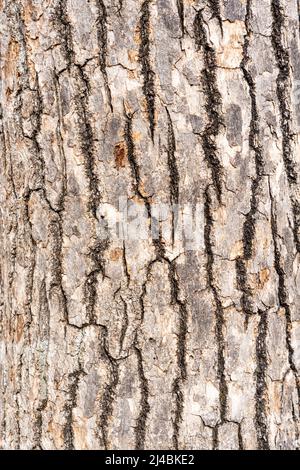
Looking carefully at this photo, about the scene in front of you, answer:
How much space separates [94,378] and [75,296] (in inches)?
8.8

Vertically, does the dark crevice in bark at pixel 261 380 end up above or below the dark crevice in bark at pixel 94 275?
below

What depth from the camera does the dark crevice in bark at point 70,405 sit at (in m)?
1.80

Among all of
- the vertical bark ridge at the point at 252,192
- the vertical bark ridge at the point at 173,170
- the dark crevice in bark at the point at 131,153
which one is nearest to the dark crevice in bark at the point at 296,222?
the vertical bark ridge at the point at 252,192

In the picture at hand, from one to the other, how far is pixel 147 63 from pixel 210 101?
0.19m

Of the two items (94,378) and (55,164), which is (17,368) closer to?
(94,378)

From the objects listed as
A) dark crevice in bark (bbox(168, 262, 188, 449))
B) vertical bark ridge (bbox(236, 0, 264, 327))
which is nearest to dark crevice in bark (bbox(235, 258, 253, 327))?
vertical bark ridge (bbox(236, 0, 264, 327))

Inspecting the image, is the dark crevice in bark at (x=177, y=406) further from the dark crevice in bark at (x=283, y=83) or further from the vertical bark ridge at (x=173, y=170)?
the dark crevice in bark at (x=283, y=83)

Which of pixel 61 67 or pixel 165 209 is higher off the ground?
pixel 61 67

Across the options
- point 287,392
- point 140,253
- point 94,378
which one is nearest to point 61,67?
point 140,253

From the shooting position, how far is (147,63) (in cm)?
174

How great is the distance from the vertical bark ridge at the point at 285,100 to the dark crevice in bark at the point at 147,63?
346 mm

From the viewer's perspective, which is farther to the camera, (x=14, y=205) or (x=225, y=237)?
(x=14, y=205)

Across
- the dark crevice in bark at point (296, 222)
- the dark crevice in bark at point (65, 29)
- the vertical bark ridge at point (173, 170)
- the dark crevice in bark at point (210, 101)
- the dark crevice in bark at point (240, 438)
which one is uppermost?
the dark crevice in bark at point (65, 29)

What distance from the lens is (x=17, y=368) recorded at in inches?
75.3
